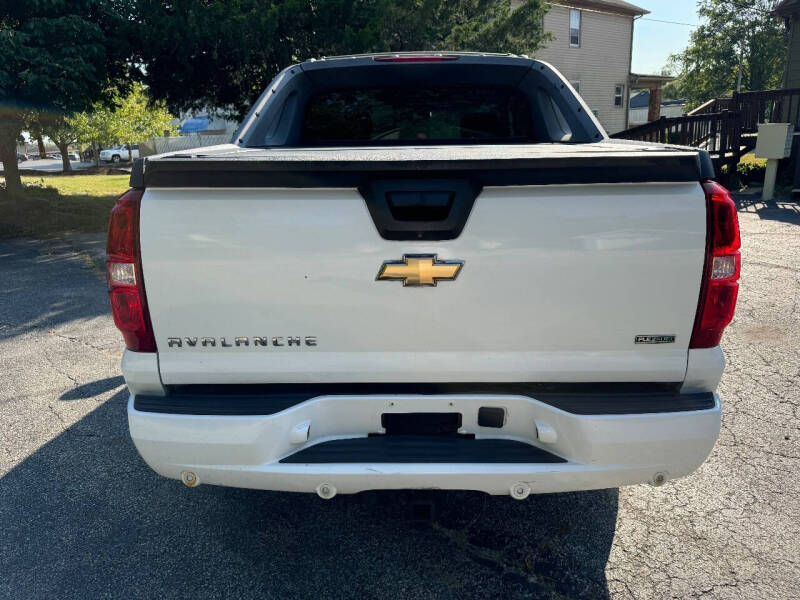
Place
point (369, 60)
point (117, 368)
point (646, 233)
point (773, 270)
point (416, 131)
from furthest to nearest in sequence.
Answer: point (773, 270) → point (117, 368) → point (416, 131) → point (369, 60) → point (646, 233)

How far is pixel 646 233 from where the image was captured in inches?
80.9

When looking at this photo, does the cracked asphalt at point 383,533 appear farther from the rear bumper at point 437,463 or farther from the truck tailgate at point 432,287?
the truck tailgate at point 432,287

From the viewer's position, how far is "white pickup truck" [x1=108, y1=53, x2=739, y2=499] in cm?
206

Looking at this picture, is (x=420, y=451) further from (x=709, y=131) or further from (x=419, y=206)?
(x=709, y=131)

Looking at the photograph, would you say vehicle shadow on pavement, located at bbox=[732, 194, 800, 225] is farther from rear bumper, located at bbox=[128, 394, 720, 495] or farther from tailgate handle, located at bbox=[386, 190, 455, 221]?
tailgate handle, located at bbox=[386, 190, 455, 221]

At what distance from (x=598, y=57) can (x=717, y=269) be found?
32133mm

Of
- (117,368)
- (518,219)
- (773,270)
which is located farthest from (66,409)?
(773,270)

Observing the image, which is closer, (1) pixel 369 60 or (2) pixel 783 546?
(2) pixel 783 546

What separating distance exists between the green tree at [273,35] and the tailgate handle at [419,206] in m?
10.8

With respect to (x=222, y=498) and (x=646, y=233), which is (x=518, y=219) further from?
(x=222, y=498)

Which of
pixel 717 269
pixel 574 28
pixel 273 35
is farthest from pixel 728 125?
pixel 574 28

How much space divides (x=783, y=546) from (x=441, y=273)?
2.04m

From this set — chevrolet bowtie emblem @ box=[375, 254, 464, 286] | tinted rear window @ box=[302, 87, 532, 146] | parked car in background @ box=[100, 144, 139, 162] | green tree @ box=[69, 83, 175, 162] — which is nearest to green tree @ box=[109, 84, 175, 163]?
green tree @ box=[69, 83, 175, 162]

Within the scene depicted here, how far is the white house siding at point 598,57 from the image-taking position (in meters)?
28.5
